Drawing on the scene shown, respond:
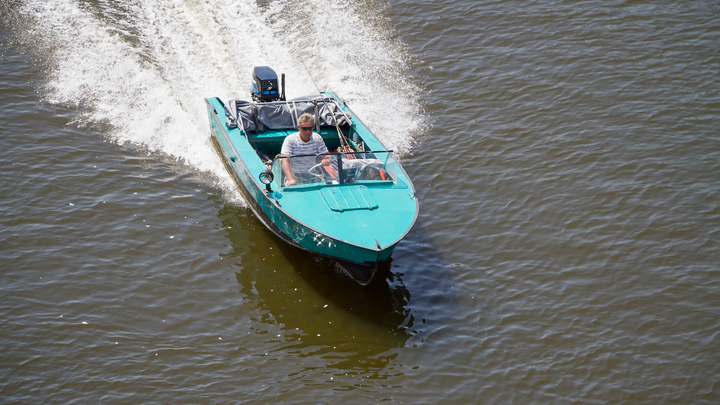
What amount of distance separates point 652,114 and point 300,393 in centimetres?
944

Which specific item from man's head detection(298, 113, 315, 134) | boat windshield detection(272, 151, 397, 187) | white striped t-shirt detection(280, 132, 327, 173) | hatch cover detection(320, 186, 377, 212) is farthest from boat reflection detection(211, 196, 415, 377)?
man's head detection(298, 113, 315, 134)

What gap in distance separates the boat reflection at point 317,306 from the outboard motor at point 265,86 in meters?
3.02

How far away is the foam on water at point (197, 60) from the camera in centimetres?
1277

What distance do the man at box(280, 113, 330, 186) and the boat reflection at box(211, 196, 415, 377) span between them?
4.18ft

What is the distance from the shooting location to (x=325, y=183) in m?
9.51

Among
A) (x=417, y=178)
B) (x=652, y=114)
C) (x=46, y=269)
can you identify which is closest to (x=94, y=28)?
(x=46, y=269)

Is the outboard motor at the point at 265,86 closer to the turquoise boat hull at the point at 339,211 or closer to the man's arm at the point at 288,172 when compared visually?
the turquoise boat hull at the point at 339,211

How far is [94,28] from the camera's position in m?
14.7

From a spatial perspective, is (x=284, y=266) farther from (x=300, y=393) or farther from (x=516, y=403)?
(x=516, y=403)

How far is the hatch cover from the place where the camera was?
896 centimetres

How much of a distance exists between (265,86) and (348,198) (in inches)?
155

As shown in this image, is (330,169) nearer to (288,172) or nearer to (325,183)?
(325,183)

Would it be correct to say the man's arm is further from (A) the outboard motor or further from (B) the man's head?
(A) the outboard motor

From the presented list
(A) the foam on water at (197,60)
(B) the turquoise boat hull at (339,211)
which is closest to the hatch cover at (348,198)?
(B) the turquoise boat hull at (339,211)
